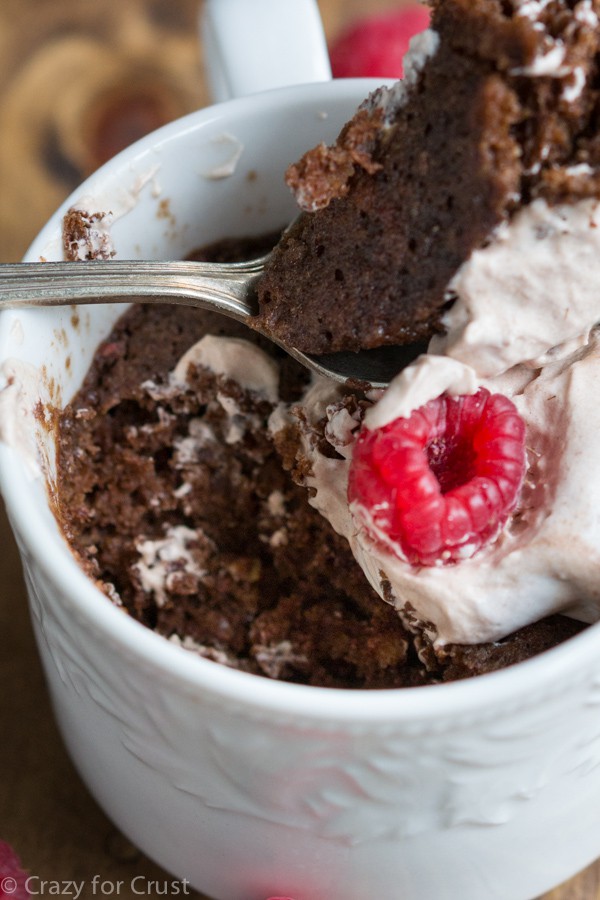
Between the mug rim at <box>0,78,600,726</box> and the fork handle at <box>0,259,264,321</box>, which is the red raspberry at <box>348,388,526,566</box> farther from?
the fork handle at <box>0,259,264,321</box>

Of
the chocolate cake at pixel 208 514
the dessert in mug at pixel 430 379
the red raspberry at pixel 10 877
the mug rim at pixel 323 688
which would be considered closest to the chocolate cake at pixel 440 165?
the dessert in mug at pixel 430 379

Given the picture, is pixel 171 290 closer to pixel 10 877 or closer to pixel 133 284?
pixel 133 284

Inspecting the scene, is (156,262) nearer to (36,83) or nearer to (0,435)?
(0,435)

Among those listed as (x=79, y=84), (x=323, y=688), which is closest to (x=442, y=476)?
(x=323, y=688)

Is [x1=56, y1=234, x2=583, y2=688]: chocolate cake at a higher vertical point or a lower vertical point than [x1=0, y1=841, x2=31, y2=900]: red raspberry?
higher

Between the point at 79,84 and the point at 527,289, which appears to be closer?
the point at 527,289

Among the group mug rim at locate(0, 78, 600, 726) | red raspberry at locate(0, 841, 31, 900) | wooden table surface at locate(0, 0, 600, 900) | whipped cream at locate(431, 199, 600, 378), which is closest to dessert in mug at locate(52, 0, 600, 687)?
whipped cream at locate(431, 199, 600, 378)
